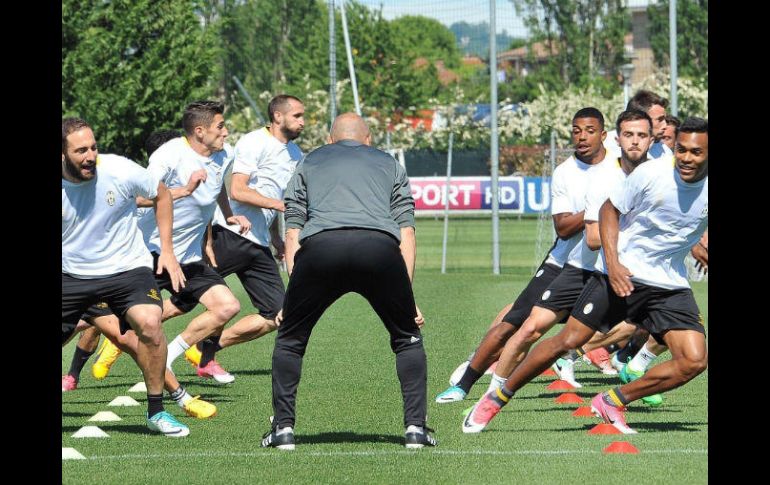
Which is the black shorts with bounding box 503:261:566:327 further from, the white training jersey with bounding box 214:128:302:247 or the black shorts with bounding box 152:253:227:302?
the white training jersey with bounding box 214:128:302:247

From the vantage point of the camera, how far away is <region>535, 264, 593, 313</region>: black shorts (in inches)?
392

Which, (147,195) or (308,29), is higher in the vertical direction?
(308,29)

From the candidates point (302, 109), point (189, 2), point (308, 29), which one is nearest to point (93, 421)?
point (302, 109)

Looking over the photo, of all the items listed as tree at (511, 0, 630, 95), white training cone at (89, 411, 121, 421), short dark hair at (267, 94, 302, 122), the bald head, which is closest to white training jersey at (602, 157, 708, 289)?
the bald head

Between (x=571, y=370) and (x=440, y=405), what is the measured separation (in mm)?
1612

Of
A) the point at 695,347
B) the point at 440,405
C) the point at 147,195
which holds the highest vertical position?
the point at 147,195

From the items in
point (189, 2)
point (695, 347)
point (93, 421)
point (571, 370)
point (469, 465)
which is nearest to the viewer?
point (469, 465)

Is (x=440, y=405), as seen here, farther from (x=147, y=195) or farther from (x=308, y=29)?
(x=308, y=29)

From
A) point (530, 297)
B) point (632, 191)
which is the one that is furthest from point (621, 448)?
point (530, 297)

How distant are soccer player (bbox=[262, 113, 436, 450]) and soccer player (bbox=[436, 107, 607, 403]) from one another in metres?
1.46

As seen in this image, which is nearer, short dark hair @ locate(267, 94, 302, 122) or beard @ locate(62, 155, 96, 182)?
beard @ locate(62, 155, 96, 182)

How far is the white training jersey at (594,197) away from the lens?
9758 mm

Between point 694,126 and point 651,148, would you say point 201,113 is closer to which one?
point 651,148
